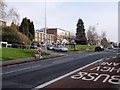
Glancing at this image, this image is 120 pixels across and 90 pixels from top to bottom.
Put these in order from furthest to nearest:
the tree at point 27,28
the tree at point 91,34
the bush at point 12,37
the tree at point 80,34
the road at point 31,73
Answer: the tree at point 91,34 → the tree at point 80,34 → the tree at point 27,28 → the bush at point 12,37 → the road at point 31,73

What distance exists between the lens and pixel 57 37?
166 meters

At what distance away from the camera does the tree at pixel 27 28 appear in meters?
98.1

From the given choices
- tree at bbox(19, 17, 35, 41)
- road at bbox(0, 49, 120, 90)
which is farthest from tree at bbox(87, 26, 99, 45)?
road at bbox(0, 49, 120, 90)

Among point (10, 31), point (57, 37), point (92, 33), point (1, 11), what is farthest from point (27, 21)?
point (57, 37)

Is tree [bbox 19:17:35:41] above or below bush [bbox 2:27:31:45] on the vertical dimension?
Result: above

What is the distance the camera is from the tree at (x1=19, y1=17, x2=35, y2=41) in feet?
322

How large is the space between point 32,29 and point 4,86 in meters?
93.6

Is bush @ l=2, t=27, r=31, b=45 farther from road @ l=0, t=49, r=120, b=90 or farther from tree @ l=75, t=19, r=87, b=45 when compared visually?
tree @ l=75, t=19, r=87, b=45

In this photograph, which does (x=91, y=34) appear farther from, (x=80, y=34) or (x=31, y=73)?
(x=31, y=73)

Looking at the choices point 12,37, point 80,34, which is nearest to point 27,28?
point 12,37

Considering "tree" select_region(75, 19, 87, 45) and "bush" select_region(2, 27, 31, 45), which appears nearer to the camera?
"bush" select_region(2, 27, 31, 45)

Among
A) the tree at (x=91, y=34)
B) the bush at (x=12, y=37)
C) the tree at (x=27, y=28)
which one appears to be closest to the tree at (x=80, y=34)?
the tree at (x=91, y=34)

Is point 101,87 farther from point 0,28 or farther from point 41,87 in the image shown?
point 0,28

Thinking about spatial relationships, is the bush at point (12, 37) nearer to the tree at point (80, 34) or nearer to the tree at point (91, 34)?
the tree at point (80, 34)
